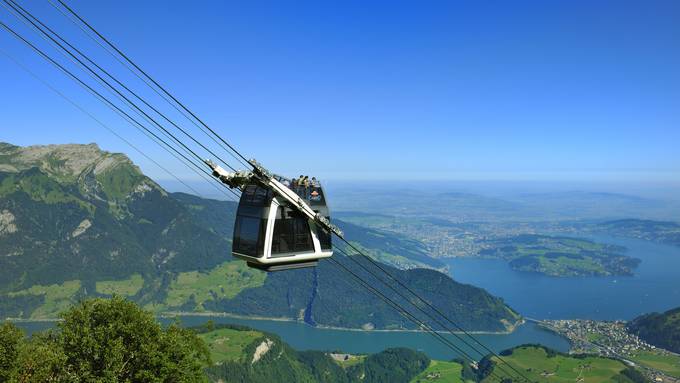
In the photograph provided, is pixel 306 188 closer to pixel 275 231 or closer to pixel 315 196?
pixel 315 196

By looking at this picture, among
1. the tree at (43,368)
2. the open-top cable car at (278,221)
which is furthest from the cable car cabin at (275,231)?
the tree at (43,368)

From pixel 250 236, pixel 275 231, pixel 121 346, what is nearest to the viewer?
pixel 275 231

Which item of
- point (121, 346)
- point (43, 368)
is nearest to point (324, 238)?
point (121, 346)

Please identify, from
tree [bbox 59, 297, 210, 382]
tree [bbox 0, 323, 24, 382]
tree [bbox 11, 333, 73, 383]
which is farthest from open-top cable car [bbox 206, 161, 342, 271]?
tree [bbox 0, 323, 24, 382]

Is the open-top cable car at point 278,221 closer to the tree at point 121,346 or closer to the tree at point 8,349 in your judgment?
the tree at point 121,346

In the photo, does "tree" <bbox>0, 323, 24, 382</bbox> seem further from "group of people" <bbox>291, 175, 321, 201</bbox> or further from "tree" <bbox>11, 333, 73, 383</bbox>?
"group of people" <bbox>291, 175, 321, 201</bbox>

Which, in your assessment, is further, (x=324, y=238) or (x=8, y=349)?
(x=8, y=349)

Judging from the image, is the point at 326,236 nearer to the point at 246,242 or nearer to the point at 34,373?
the point at 246,242
